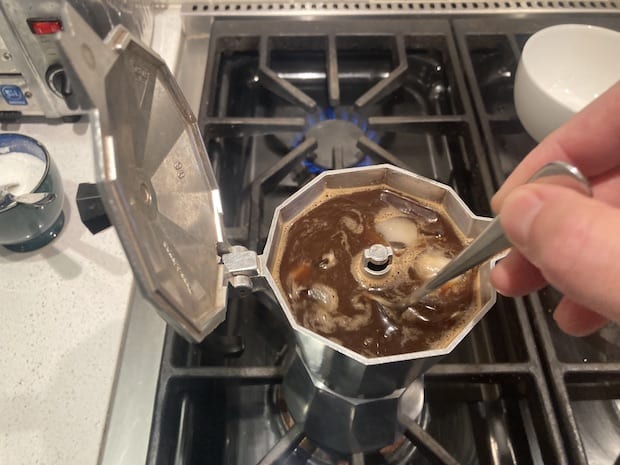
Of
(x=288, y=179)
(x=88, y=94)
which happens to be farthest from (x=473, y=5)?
(x=88, y=94)

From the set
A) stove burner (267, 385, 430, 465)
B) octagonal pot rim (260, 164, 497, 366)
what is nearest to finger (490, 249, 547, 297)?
octagonal pot rim (260, 164, 497, 366)

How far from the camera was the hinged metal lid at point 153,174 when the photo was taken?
0.84ft

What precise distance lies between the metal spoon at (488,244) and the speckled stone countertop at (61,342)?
0.29 meters

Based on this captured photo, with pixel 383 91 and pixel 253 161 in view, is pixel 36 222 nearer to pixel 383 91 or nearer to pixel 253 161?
pixel 253 161

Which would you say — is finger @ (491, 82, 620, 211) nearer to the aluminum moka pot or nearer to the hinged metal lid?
the aluminum moka pot

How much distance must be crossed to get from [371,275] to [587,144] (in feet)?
0.71

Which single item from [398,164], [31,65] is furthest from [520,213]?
[31,65]

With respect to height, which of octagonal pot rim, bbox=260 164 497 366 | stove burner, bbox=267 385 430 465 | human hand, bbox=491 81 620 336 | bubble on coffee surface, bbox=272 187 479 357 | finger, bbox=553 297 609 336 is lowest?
stove burner, bbox=267 385 430 465

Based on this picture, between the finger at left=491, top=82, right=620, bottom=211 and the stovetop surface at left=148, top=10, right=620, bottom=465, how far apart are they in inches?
5.1

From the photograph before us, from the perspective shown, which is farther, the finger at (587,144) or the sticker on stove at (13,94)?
the sticker on stove at (13,94)

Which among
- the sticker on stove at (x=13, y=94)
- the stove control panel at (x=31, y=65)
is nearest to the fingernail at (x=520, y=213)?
the stove control panel at (x=31, y=65)

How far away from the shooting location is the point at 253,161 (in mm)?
686

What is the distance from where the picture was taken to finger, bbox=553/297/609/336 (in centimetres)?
45

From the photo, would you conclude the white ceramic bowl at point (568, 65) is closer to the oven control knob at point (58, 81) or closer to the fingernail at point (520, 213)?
the fingernail at point (520, 213)
